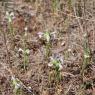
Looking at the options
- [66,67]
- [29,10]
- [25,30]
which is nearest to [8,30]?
[25,30]

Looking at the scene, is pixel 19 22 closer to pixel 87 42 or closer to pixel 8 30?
pixel 8 30

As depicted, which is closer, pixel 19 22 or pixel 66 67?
pixel 66 67

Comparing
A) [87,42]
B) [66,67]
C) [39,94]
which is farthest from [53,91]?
[87,42]

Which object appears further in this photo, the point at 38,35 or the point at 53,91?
the point at 38,35

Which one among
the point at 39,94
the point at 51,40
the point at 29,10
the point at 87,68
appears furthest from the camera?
the point at 29,10

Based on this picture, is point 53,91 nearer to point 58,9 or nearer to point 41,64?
point 41,64

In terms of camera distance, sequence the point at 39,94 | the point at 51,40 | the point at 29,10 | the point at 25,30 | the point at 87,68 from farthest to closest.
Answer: the point at 29,10 < the point at 25,30 < the point at 51,40 < the point at 87,68 < the point at 39,94

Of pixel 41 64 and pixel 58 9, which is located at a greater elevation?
pixel 58 9

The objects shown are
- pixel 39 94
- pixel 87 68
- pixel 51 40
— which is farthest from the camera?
pixel 51 40

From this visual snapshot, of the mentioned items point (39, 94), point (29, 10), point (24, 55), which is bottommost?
point (39, 94)

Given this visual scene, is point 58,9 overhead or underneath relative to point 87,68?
overhead
